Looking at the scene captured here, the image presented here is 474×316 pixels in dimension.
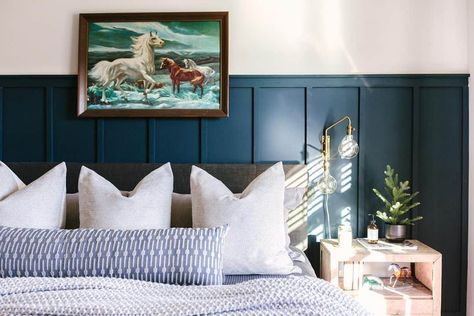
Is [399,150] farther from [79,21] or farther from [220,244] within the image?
[79,21]

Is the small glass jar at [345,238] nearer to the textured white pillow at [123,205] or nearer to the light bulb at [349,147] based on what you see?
the light bulb at [349,147]

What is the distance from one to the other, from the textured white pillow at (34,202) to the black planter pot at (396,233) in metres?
1.94

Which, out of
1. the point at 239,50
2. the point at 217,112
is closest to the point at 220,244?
the point at 217,112

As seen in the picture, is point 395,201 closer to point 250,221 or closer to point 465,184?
point 465,184

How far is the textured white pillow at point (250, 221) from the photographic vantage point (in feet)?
7.11

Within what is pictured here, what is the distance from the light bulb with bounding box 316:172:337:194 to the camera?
290 cm

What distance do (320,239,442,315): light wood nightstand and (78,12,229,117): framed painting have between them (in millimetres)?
1197

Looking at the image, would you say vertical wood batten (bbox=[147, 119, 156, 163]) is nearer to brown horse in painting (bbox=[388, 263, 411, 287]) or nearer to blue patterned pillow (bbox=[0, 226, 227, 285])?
blue patterned pillow (bbox=[0, 226, 227, 285])

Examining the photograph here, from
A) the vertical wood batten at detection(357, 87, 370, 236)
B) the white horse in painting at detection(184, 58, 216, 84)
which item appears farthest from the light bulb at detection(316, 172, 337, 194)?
the white horse in painting at detection(184, 58, 216, 84)

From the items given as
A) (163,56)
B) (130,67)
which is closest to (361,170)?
(163,56)

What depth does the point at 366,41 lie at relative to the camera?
9.95ft

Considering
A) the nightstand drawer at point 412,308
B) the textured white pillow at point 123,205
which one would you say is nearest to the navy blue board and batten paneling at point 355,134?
the nightstand drawer at point 412,308

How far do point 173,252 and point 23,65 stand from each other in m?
1.94

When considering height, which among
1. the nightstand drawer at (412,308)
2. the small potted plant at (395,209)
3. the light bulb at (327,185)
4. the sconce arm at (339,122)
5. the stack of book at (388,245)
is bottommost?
the nightstand drawer at (412,308)
